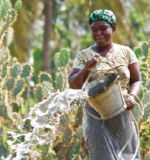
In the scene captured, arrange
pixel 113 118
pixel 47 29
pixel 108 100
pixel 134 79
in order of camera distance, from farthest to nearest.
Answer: pixel 47 29 → pixel 134 79 → pixel 113 118 → pixel 108 100

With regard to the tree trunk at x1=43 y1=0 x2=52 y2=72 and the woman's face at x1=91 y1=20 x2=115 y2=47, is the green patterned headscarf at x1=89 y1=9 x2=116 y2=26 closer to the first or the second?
the woman's face at x1=91 y1=20 x2=115 y2=47

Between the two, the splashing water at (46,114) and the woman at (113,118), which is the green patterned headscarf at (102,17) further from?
the splashing water at (46,114)

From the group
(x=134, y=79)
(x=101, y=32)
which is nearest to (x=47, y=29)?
(x=134, y=79)

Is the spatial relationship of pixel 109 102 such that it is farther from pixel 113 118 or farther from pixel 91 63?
pixel 91 63

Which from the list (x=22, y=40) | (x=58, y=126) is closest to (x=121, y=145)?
(x=58, y=126)

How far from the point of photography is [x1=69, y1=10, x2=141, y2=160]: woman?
3.86 m

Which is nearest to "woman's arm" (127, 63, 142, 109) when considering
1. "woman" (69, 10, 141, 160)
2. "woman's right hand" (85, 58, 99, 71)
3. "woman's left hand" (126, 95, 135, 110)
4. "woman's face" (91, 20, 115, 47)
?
"woman" (69, 10, 141, 160)

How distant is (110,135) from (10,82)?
250cm

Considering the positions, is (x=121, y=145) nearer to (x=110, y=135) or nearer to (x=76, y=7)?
(x=110, y=135)

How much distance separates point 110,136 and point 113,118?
16 cm

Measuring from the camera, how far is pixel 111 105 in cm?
381

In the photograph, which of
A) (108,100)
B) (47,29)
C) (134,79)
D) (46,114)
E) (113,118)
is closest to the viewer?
(108,100)

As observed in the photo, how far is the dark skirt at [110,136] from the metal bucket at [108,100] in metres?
0.07

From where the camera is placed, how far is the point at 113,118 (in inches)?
153
